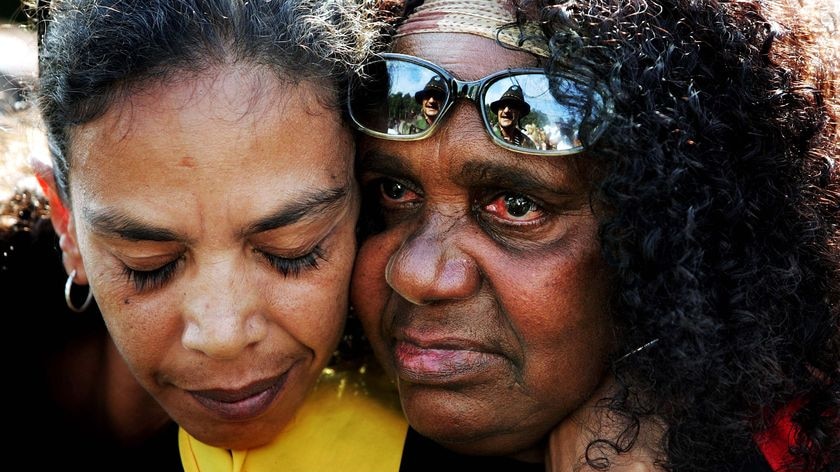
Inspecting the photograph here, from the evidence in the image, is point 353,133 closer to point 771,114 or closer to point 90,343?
point 771,114

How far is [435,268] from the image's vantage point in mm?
2430

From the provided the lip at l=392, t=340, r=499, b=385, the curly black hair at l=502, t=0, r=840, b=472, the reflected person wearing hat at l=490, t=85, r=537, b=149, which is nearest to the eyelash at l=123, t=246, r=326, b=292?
the lip at l=392, t=340, r=499, b=385

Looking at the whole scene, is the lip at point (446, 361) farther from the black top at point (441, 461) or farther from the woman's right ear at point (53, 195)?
the woman's right ear at point (53, 195)

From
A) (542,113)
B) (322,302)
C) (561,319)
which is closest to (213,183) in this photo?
(322,302)

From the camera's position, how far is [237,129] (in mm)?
2348

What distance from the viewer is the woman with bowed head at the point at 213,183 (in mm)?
2346

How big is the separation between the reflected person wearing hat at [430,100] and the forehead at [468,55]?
5 centimetres

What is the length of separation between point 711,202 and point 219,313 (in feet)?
3.96

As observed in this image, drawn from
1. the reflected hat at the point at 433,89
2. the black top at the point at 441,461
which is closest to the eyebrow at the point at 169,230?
the reflected hat at the point at 433,89

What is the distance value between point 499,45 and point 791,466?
4.27 ft

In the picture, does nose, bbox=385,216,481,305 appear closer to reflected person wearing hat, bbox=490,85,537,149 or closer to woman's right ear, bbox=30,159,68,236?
reflected person wearing hat, bbox=490,85,537,149

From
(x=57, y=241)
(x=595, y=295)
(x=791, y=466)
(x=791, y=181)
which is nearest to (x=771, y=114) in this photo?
(x=791, y=181)

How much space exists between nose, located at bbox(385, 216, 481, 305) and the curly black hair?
0.36 m

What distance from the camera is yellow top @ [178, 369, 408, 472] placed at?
2760mm
